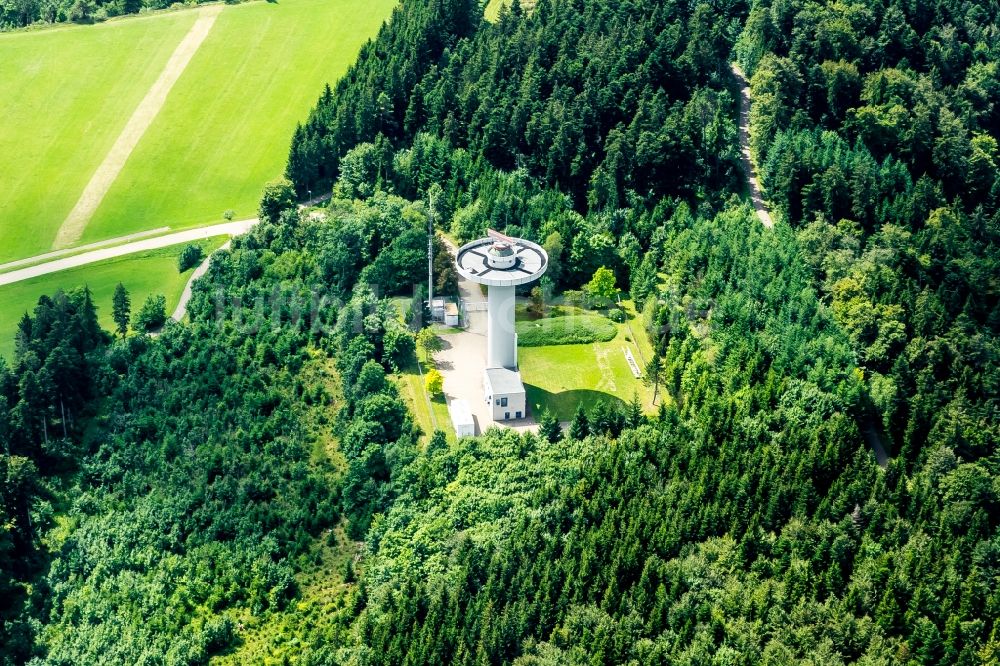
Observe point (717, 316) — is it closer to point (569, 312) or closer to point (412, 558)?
point (569, 312)

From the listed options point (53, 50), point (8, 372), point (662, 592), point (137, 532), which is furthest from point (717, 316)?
point (53, 50)

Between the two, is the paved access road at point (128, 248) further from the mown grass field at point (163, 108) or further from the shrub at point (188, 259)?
the shrub at point (188, 259)

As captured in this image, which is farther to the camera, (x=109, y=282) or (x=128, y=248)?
(x=128, y=248)

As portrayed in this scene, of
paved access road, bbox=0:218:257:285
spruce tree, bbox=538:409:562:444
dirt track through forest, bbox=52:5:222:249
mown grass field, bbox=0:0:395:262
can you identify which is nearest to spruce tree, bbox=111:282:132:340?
paved access road, bbox=0:218:257:285

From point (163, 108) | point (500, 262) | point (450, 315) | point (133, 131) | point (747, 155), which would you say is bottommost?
point (450, 315)

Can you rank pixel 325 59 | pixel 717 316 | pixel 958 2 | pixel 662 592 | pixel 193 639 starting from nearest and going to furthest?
pixel 662 592 < pixel 193 639 < pixel 717 316 < pixel 958 2 < pixel 325 59

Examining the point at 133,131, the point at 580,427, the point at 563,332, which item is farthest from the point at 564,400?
the point at 133,131

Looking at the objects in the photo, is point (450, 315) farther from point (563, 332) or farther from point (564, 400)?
point (564, 400)

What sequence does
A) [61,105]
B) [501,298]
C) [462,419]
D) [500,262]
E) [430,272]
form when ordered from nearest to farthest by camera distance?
[462,419] → [501,298] → [500,262] → [430,272] → [61,105]
